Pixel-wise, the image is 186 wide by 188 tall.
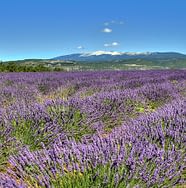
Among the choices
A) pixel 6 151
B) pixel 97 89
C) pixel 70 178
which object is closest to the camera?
pixel 70 178

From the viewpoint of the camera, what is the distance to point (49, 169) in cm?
210

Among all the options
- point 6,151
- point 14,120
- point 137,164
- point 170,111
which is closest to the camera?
point 137,164

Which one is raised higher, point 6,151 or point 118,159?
point 118,159

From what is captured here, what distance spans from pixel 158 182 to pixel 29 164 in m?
0.78

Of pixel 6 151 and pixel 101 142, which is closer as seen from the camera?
pixel 101 142

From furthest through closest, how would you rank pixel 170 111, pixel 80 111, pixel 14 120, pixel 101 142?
1. pixel 80 111
2. pixel 14 120
3. pixel 170 111
4. pixel 101 142

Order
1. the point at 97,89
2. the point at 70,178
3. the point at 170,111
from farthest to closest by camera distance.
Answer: the point at 97,89 < the point at 170,111 < the point at 70,178

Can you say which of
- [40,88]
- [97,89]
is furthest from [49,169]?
[40,88]

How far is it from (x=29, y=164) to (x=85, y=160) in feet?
1.12

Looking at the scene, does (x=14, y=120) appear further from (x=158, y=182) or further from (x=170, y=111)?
(x=158, y=182)

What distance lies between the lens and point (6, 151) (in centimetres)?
307

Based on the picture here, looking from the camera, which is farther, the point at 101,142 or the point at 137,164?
the point at 101,142

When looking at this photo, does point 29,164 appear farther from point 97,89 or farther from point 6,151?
point 97,89

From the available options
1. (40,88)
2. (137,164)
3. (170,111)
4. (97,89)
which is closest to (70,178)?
(137,164)
